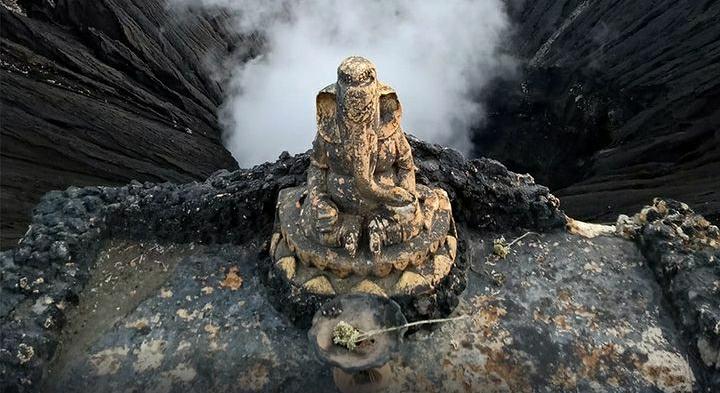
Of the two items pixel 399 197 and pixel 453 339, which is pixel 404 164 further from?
pixel 453 339

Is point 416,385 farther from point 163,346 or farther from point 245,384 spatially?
point 163,346

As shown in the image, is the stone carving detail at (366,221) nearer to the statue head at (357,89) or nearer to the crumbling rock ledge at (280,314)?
the statue head at (357,89)

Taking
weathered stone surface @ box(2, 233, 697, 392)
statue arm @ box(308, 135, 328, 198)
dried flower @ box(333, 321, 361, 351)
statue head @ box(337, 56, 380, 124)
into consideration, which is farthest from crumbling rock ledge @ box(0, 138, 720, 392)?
statue head @ box(337, 56, 380, 124)

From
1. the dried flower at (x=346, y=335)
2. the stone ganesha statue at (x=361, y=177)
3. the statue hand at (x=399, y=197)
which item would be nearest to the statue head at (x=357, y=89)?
the stone ganesha statue at (x=361, y=177)

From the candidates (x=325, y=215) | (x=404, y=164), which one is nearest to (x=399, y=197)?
(x=404, y=164)

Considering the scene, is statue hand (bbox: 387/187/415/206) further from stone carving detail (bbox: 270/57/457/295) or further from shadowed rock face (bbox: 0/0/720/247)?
shadowed rock face (bbox: 0/0/720/247)
